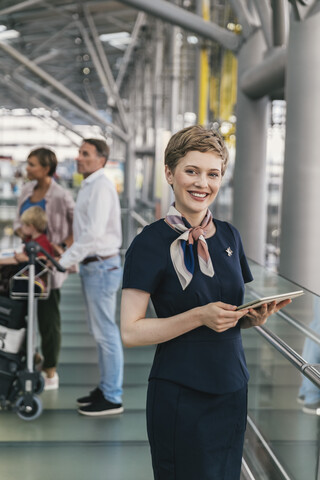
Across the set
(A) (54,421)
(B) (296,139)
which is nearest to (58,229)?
(A) (54,421)

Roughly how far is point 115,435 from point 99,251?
46.4 inches

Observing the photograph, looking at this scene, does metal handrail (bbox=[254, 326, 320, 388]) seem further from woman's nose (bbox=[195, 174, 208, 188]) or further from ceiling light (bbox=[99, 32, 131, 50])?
ceiling light (bbox=[99, 32, 131, 50])

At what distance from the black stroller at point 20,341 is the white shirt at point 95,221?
Result: 36 cm

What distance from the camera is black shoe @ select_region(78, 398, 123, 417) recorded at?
4.76m

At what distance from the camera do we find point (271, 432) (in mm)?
3719

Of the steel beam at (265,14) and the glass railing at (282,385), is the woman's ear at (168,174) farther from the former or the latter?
the steel beam at (265,14)

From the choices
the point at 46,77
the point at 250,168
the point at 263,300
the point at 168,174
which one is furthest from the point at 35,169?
the point at 46,77

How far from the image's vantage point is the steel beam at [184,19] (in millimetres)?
7340

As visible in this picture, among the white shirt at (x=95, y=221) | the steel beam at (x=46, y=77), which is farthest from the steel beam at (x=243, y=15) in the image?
the steel beam at (x=46, y=77)

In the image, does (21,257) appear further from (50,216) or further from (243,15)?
(243,15)

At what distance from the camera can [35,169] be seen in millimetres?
5027

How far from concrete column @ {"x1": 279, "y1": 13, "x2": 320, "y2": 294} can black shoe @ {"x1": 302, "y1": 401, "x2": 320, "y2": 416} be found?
80.0 inches

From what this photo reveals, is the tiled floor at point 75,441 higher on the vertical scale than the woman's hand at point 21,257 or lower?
lower

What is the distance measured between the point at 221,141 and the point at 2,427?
3099 mm
